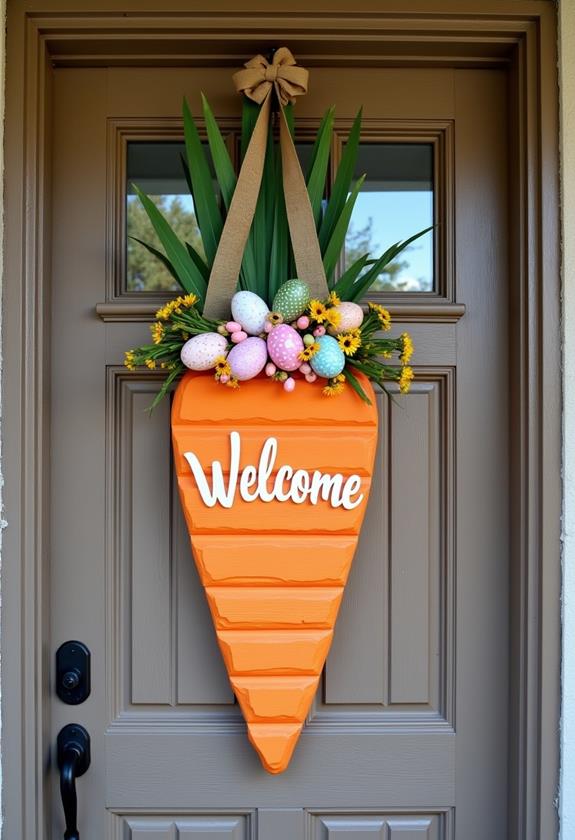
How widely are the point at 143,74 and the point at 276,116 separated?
320 mm

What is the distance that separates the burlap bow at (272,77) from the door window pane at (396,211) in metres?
0.23

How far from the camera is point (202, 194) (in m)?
1.35

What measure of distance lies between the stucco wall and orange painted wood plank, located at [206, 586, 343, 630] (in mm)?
466

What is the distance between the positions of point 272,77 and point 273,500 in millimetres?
835

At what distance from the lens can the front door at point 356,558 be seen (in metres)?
1.46

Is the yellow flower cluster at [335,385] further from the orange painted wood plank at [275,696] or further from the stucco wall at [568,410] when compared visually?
the orange painted wood plank at [275,696]

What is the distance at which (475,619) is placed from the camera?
147 cm

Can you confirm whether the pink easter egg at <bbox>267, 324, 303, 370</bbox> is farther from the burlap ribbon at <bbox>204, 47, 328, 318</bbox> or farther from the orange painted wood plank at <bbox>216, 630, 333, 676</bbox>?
the orange painted wood plank at <bbox>216, 630, 333, 676</bbox>

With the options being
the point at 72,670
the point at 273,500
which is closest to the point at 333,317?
the point at 273,500

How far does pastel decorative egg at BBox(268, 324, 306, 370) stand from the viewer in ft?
4.04

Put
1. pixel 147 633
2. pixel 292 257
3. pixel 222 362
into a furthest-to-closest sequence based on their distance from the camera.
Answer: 1. pixel 147 633
2. pixel 292 257
3. pixel 222 362

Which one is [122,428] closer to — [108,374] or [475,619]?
[108,374]

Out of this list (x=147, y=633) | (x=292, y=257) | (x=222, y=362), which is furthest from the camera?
(x=147, y=633)

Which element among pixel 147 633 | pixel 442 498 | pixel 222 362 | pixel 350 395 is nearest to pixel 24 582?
pixel 147 633
